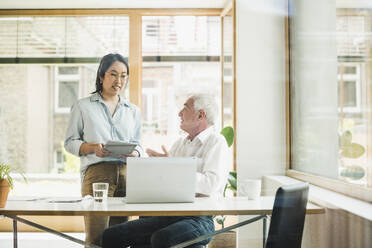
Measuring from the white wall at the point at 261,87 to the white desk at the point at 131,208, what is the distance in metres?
1.07

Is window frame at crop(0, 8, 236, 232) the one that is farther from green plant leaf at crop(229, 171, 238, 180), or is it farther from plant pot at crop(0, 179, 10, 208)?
plant pot at crop(0, 179, 10, 208)

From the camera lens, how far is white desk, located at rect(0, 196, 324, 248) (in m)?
1.63

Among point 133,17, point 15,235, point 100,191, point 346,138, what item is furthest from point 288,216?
point 133,17

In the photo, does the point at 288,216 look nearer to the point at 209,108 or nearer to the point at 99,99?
the point at 209,108

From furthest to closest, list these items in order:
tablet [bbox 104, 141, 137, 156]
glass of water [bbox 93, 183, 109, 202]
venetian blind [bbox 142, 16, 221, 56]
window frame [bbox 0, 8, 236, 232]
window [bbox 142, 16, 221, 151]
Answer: venetian blind [bbox 142, 16, 221, 56], window [bbox 142, 16, 221, 151], window frame [bbox 0, 8, 236, 232], tablet [bbox 104, 141, 137, 156], glass of water [bbox 93, 183, 109, 202]

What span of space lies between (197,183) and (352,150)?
77cm

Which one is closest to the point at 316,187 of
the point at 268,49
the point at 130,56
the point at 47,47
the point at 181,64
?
the point at 268,49

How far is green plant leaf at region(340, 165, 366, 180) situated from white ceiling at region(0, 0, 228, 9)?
70.0 inches

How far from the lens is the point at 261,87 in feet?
9.29

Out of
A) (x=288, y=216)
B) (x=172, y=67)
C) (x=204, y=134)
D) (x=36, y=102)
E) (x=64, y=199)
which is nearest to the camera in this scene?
(x=288, y=216)

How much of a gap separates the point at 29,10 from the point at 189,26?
4.07 feet

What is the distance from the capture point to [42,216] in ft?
5.89

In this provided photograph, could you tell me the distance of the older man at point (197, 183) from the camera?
1.85 meters

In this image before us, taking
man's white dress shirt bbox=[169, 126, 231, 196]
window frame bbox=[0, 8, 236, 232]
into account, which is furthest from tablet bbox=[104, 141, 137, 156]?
window frame bbox=[0, 8, 236, 232]
